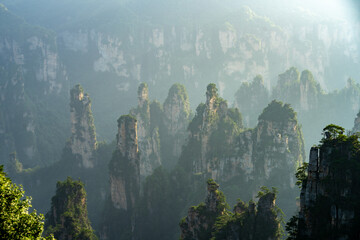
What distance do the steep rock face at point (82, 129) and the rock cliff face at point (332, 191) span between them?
252 feet

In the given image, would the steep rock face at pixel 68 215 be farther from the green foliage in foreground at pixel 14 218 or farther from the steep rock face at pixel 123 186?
the green foliage in foreground at pixel 14 218

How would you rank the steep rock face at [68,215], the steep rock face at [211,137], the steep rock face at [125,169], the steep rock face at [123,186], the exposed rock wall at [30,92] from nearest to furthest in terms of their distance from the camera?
the steep rock face at [68,215] < the steep rock face at [211,137] < the steep rock face at [123,186] < the steep rock face at [125,169] < the exposed rock wall at [30,92]

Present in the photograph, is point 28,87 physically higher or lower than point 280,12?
lower

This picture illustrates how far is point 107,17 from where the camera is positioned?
590 feet

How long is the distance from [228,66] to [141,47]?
40.0 meters

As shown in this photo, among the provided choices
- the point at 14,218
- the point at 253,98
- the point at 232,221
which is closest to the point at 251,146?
the point at 232,221

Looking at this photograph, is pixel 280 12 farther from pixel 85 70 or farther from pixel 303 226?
pixel 303 226

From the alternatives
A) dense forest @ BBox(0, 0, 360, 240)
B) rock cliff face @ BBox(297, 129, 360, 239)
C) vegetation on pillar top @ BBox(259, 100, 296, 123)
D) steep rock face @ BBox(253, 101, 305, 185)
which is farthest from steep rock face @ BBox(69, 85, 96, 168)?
rock cliff face @ BBox(297, 129, 360, 239)

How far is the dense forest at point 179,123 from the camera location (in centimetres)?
4048

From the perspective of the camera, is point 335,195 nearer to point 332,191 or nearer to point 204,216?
point 332,191

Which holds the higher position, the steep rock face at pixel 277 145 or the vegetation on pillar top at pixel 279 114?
the vegetation on pillar top at pixel 279 114

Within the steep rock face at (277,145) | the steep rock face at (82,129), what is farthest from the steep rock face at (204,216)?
the steep rock face at (82,129)

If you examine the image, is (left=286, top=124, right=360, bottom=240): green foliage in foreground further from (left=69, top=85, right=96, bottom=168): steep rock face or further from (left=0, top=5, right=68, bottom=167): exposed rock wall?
(left=0, top=5, right=68, bottom=167): exposed rock wall

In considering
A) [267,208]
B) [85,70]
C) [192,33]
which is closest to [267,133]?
[267,208]
